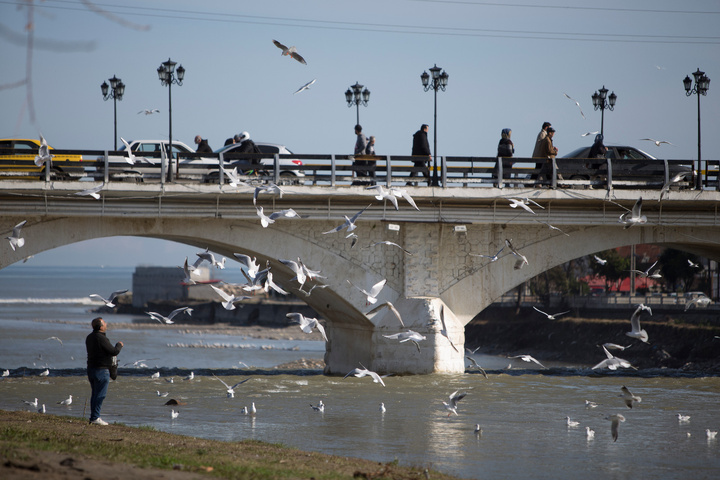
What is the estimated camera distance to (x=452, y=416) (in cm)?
1498

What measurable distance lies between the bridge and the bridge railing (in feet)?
0.89

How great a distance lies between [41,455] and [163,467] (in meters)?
1.11

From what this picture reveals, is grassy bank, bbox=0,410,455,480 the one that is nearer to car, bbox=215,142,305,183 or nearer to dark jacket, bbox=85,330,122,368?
dark jacket, bbox=85,330,122,368

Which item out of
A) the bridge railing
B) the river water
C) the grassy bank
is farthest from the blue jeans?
the bridge railing

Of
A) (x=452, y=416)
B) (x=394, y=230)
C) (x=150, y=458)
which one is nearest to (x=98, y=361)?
(x=150, y=458)

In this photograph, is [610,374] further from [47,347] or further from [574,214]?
[47,347]

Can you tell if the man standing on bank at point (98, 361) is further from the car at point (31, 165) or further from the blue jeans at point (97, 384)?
the car at point (31, 165)

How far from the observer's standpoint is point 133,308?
263 ft

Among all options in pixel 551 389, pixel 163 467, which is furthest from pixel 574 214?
pixel 163 467

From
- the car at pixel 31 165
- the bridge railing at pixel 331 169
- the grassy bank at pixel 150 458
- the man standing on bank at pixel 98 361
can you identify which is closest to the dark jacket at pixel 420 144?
the bridge railing at pixel 331 169

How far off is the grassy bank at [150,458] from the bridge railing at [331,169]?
9990mm

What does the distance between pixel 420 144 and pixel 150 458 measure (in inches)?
613

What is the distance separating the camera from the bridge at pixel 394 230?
20.2m

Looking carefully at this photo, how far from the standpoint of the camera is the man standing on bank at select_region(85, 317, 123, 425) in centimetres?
1150
